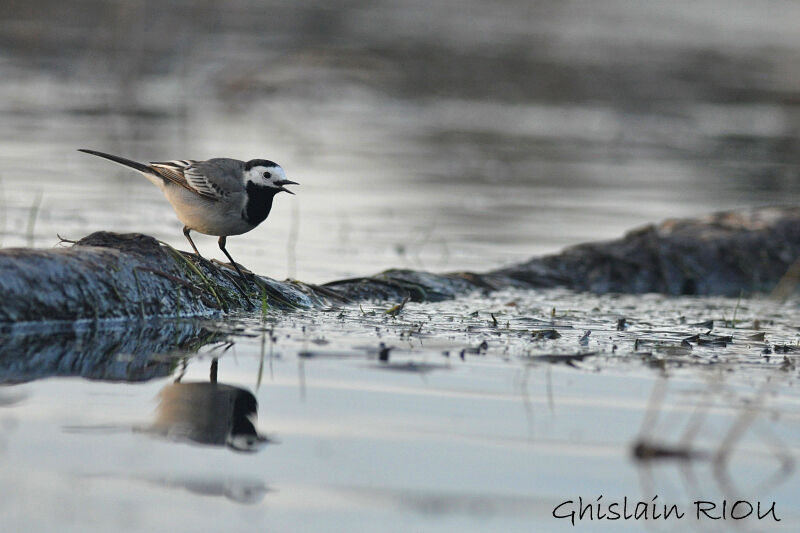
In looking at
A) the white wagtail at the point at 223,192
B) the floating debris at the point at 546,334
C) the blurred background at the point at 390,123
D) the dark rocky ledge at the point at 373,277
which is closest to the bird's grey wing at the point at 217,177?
the white wagtail at the point at 223,192

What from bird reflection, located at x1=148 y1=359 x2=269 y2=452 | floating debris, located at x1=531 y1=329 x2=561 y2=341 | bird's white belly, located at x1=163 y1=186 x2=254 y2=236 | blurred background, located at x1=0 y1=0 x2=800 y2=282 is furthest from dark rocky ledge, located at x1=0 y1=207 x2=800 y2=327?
floating debris, located at x1=531 y1=329 x2=561 y2=341

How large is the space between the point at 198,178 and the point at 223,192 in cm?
23

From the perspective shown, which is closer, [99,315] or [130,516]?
[130,516]

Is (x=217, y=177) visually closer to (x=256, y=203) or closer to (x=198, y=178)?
(x=198, y=178)

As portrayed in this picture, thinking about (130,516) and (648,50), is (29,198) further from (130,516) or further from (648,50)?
(648,50)

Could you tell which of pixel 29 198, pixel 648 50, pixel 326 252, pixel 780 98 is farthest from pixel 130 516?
pixel 648 50

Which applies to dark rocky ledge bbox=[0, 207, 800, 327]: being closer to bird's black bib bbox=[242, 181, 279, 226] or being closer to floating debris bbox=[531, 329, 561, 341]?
bird's black bib bbox=[242, 181, 279, 226]

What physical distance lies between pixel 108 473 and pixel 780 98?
2299 centimetres

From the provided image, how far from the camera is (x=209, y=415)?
5406 millimetres

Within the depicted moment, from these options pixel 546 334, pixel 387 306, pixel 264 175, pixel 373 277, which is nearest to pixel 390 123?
pixel 373 277

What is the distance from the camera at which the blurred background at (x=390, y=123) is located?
1216cm

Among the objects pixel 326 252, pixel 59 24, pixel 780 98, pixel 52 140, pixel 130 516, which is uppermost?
pixel 59 24

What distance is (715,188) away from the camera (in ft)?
52.8

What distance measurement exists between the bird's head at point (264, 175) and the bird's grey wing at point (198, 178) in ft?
0.75
